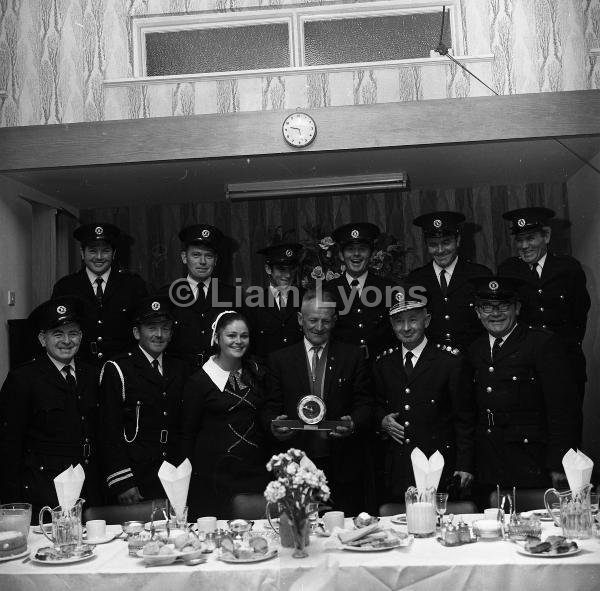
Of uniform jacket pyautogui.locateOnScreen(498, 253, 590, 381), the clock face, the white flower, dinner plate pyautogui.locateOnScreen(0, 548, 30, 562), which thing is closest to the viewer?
the white flower

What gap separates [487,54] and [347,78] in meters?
0.97

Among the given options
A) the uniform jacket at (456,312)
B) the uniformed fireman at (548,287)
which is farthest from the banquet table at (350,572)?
the uniformed fireman at (548,287)

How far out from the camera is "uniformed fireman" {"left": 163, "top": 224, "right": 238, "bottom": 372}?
4.91 meters

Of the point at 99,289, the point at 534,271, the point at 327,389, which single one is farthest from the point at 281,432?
the point at 534,271

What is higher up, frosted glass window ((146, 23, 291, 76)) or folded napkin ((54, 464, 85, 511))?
frosted glass window ((146, 23, 291, 76))

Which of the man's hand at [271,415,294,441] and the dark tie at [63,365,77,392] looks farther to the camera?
the dark tie at [63,365,77,392]

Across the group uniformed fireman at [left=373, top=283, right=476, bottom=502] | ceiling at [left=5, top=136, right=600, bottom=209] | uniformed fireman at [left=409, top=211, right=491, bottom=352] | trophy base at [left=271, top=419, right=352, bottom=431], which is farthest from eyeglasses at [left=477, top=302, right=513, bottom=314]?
ceiling at [left=5, top=136, right=600, bottom=209]

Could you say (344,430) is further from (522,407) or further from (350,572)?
(350,572)

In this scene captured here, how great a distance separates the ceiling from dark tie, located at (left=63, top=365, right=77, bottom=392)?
168 centimetres

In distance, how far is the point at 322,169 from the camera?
5.77m

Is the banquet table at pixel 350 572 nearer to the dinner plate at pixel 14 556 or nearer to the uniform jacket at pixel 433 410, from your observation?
the dinner plate at pixel 14 556

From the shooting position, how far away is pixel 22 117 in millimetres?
5625

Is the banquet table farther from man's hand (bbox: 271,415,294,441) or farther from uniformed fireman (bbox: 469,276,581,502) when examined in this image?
uniformed fireman (bbox: 469,276,581,502)

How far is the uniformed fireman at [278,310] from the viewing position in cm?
485
